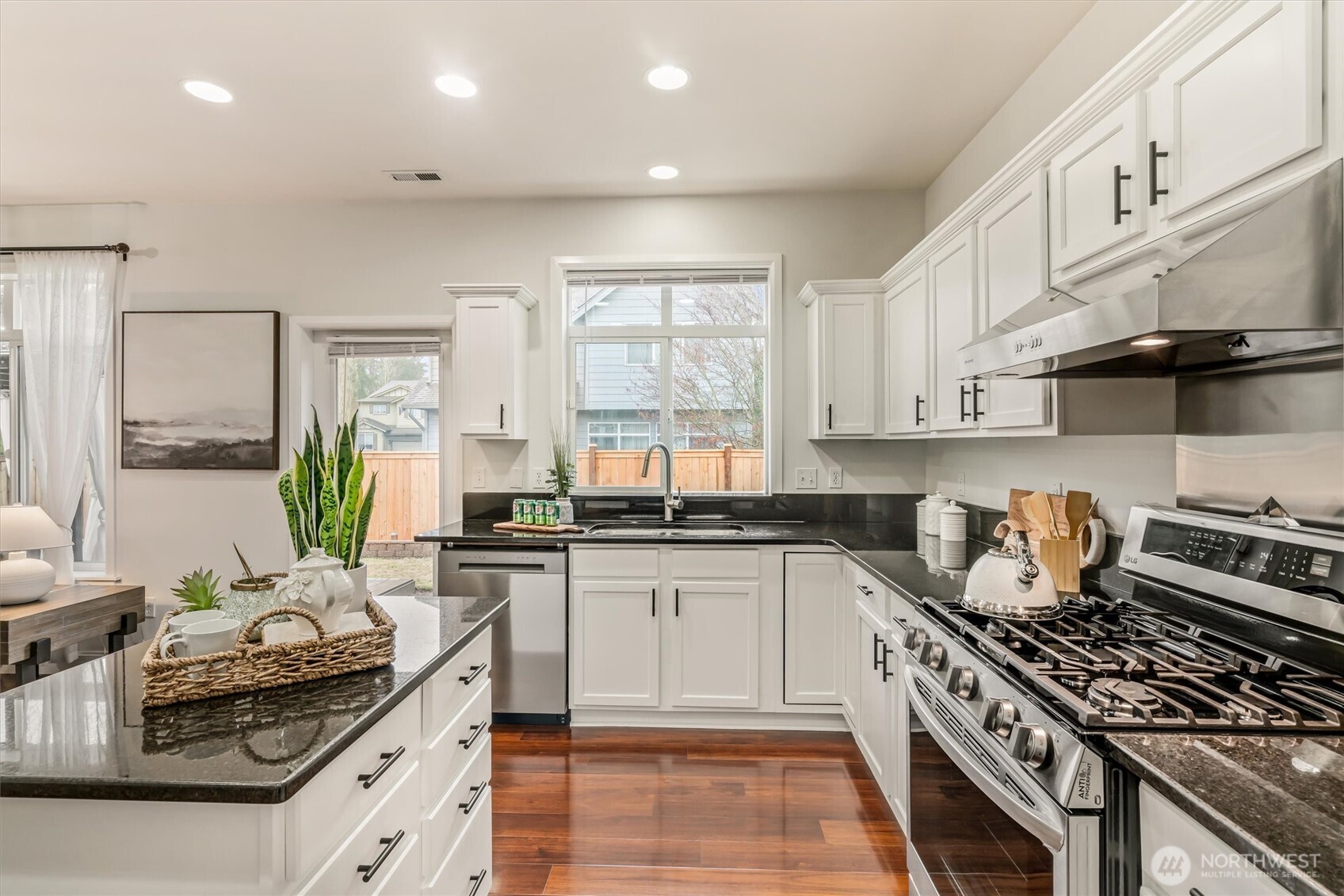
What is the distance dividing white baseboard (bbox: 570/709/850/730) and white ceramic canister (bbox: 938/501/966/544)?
3.55 ft

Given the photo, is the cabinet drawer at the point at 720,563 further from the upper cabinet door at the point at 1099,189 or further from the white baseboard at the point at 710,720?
the upper cabinet door at the point at 1099,189

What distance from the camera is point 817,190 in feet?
12.1

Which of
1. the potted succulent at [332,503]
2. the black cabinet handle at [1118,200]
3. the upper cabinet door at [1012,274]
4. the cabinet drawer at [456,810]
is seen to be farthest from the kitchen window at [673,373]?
the potted succulent at [332,503]

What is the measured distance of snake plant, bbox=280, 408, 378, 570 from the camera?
1413 millimetres

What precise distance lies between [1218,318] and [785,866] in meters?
1.92

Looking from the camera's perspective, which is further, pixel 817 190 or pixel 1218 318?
pixel 817 190

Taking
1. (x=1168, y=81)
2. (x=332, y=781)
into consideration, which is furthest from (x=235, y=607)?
(x=1168, y=81)

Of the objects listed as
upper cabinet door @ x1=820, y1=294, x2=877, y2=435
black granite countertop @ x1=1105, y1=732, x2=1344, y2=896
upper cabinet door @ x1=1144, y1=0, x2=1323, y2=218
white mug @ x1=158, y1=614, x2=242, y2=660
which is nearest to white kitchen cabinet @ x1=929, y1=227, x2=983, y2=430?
upper cabinet door @ x1=820, y1=294, x2=877, y2=435

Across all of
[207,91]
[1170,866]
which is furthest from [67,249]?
[1170,866]

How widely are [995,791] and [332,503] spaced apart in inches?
56.9

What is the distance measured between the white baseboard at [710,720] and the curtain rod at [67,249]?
11.9ft

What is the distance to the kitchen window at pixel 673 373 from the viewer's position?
3.80 meters

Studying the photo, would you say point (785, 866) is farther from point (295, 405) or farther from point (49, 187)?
point (49, 187)

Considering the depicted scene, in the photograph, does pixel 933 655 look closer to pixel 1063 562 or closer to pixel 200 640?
pixel 1063 562
